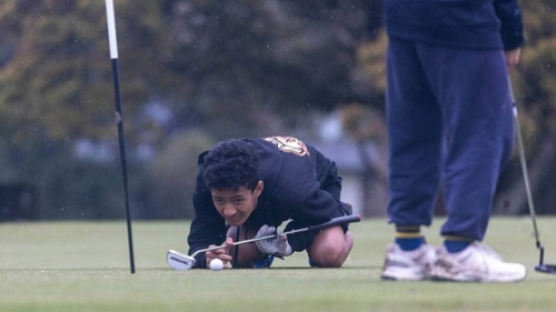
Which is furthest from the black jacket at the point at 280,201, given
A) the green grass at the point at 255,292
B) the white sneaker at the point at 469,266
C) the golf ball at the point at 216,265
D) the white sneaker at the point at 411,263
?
the white sneaker at the point at 469,266

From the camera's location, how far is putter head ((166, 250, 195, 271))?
26.2ft

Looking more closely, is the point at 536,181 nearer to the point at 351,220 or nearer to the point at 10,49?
the point at 10,49

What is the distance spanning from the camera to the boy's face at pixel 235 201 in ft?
25.7

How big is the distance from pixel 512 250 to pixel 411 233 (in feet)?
21.0

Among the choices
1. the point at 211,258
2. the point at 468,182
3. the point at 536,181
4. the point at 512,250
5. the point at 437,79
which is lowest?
the point at 536,181

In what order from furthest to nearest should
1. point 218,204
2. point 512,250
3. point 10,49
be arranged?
point 10,49
point 512,250
point 218,204

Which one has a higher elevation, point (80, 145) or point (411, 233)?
point (411, 233)

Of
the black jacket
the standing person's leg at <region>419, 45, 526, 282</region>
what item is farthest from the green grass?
the black jacket

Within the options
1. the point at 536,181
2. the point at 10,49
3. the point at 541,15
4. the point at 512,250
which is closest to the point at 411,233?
the point at 512,250

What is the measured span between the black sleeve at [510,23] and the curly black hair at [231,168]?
1858 mm

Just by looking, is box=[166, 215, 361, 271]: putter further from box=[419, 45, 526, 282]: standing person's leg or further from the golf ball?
box=[419, 45, 526, 282]: standing person's leg

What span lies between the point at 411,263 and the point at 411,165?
1.45ft

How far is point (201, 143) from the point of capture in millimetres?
38406

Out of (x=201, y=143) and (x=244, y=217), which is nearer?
(x=244, y=217)
